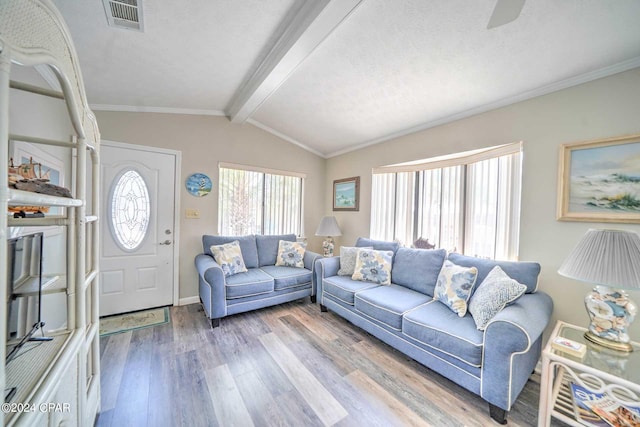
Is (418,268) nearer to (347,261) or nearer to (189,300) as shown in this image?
(347,261)

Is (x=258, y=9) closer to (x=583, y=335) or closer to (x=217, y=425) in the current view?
(x=217, y=425)

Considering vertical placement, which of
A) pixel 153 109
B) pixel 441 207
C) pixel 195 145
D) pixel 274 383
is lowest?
pixel 274 383

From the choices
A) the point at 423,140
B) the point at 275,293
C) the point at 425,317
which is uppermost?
the point at 423,140

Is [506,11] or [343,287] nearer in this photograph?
[506,11]

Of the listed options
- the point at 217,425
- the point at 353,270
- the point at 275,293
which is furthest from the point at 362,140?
the point at 217,425

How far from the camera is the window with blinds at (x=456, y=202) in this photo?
227 cm

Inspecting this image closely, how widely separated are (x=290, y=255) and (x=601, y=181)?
10.5 ft

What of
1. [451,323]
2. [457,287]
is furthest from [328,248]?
[451,323]

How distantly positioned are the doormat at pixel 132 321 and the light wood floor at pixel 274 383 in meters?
0.16

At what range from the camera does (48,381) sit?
2.52 ft

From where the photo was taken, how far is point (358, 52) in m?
1.95

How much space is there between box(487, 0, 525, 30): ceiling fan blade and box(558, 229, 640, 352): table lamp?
134cm

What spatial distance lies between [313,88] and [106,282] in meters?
3.29

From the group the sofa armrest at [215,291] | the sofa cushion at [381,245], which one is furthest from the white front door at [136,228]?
the sofa cushion at [381,245]
